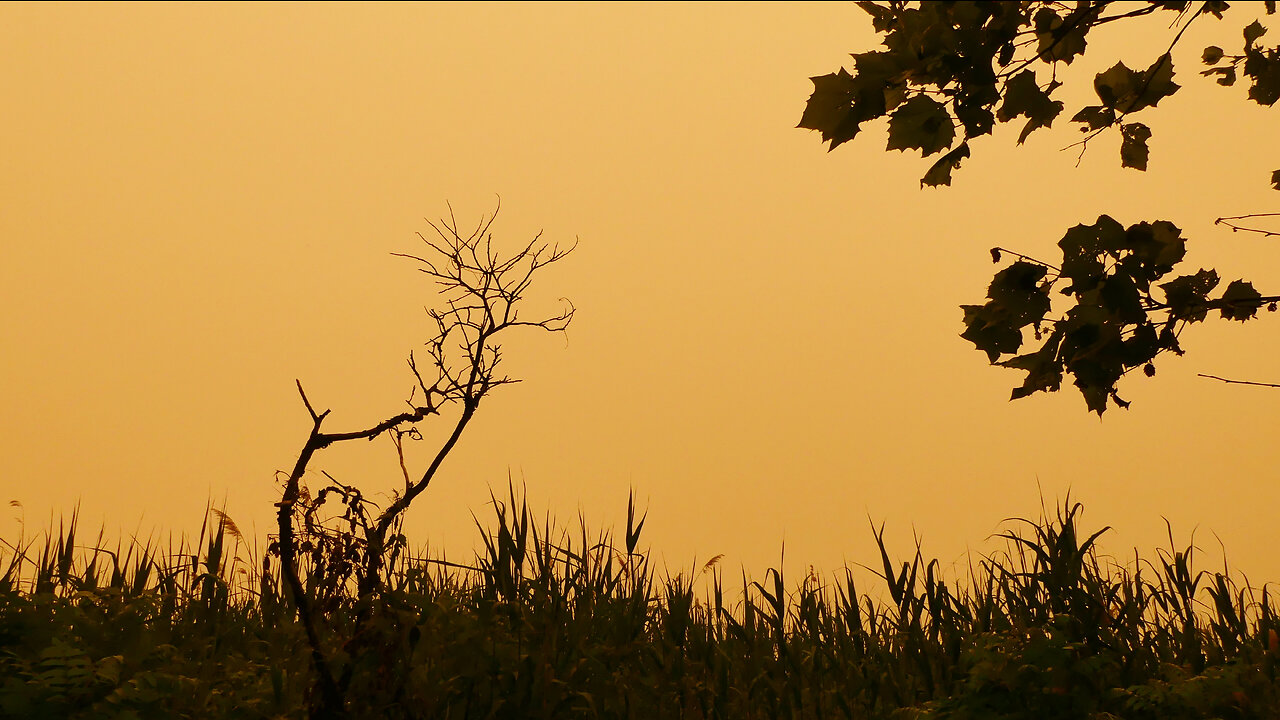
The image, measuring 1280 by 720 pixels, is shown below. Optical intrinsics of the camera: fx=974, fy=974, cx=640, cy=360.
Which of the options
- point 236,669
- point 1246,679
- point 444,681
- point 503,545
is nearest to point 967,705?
point 1246,679

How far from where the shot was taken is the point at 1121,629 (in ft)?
17.7

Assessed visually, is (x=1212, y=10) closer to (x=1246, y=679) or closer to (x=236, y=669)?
(x=1246, y=679)

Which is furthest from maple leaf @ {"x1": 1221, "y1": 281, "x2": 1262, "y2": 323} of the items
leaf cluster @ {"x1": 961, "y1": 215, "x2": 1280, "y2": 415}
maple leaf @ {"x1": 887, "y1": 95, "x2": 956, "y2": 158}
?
maple leaf @ {"x1": 887, "y1": 95, "x2": 956, "y2": 158}

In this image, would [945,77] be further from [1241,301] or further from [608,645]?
[608,645]

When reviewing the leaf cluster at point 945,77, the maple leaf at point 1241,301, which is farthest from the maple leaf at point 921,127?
the maple leaf at point 1241,301

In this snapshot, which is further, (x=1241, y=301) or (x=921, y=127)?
(x=1241, y=301)

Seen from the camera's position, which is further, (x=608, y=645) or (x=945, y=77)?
(x=608, y=645)

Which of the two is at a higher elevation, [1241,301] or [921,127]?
[921,127]

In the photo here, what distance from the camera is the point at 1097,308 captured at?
3213 mm

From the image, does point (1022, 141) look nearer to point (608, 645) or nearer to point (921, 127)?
point (921, 127)

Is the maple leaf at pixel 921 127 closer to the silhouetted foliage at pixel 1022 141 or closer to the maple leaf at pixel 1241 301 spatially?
the silhouetted foliage at pixel 1022 141

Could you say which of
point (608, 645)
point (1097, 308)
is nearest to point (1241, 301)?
point (1097, 308)

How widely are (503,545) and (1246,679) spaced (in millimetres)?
3726

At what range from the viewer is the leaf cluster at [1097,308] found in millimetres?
3271
